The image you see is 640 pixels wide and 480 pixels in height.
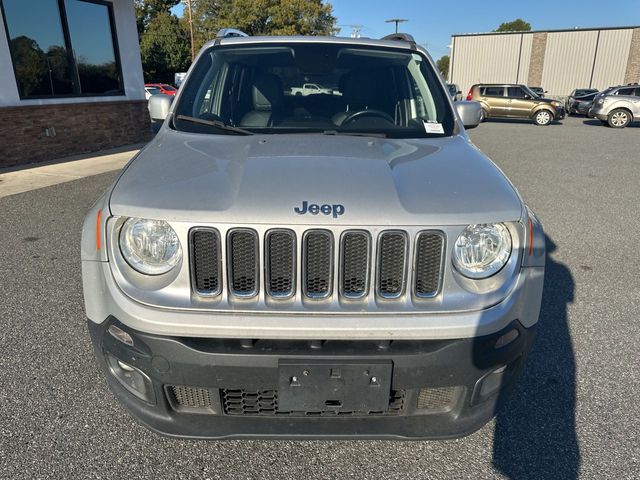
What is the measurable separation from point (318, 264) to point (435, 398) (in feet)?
2.46

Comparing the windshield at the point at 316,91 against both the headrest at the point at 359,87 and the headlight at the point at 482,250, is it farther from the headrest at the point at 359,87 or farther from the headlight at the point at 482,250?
the headlight at the point at 482,250

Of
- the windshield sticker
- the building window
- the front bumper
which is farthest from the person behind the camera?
the front bumper

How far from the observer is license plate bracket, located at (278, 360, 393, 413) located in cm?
173

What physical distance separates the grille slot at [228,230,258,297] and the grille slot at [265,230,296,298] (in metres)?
0.05

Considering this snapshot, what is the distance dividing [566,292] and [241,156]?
3.09 m

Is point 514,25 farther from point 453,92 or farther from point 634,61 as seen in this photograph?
point 453,92

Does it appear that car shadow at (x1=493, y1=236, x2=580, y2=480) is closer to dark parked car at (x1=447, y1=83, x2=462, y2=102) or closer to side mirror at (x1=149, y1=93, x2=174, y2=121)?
dark parked car at (x1=447, y1=83, x2=462, y2=102)

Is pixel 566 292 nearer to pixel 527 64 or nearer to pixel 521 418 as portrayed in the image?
pixel 521 418

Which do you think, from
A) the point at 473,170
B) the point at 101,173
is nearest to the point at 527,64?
the point at 101,173

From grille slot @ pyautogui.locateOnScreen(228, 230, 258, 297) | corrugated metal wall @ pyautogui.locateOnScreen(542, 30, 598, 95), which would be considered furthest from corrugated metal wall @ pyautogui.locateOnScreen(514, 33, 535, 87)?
grille slot @ pyautogui.locateOnScreen(228, 230, 258, 297)

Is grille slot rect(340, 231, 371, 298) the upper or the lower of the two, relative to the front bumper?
upper

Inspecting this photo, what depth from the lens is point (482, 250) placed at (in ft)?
6.08

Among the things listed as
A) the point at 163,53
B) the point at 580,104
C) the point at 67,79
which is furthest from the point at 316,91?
the point at 163,53

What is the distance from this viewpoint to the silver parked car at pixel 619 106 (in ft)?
64.2
